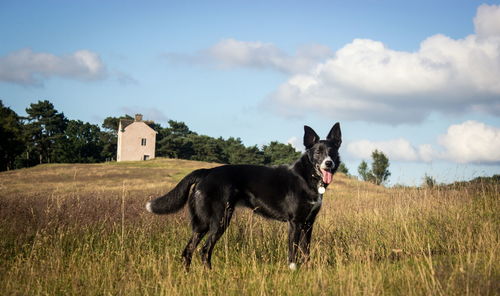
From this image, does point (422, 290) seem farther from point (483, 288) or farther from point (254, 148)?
point (254, 148)

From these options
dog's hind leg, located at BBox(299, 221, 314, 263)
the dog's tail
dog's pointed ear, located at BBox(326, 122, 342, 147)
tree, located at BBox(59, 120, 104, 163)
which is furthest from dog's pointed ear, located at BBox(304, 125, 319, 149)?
tree, located at BBox(59, 120, 104, 163)

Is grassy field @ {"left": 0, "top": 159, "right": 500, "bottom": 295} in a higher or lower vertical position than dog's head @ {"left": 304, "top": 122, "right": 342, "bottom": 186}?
lower

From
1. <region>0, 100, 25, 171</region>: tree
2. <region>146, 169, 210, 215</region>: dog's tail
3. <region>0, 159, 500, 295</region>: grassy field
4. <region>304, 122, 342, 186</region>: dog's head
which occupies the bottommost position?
<region>0, 159, 500, 295</region>: grassy field

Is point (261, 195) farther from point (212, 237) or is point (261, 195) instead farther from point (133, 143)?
point (133, 143)

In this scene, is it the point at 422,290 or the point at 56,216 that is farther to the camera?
the point at 56,216

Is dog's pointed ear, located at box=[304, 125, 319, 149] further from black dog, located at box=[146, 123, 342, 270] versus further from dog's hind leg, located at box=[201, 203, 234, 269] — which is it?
dog's hind leg, located at box=[201, 203, 234, 269]

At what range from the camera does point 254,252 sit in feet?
20.5

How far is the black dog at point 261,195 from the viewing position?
253 inches

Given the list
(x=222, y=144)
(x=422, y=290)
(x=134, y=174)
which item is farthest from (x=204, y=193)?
(x=222, y=144)

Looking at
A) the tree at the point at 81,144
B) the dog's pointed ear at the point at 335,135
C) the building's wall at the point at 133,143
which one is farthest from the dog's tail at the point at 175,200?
Result: the tree at the point at 81,144

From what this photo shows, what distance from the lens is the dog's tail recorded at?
6.67 metres

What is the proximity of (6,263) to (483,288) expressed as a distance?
7.68 metres

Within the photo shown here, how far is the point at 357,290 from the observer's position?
4.68 m

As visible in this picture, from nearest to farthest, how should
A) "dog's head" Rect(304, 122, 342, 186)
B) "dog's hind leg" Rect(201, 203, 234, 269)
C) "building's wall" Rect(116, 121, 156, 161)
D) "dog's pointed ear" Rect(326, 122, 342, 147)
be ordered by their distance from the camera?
"dog's hind leg" Rect(201, 203, 234, 269) < "dog's head" Rect(304, 122, 342, 186) < "dog's pointed ear" Rect(326, 122, 342, 147) < "building's wall" Rect(116, 121, 156, 161)
